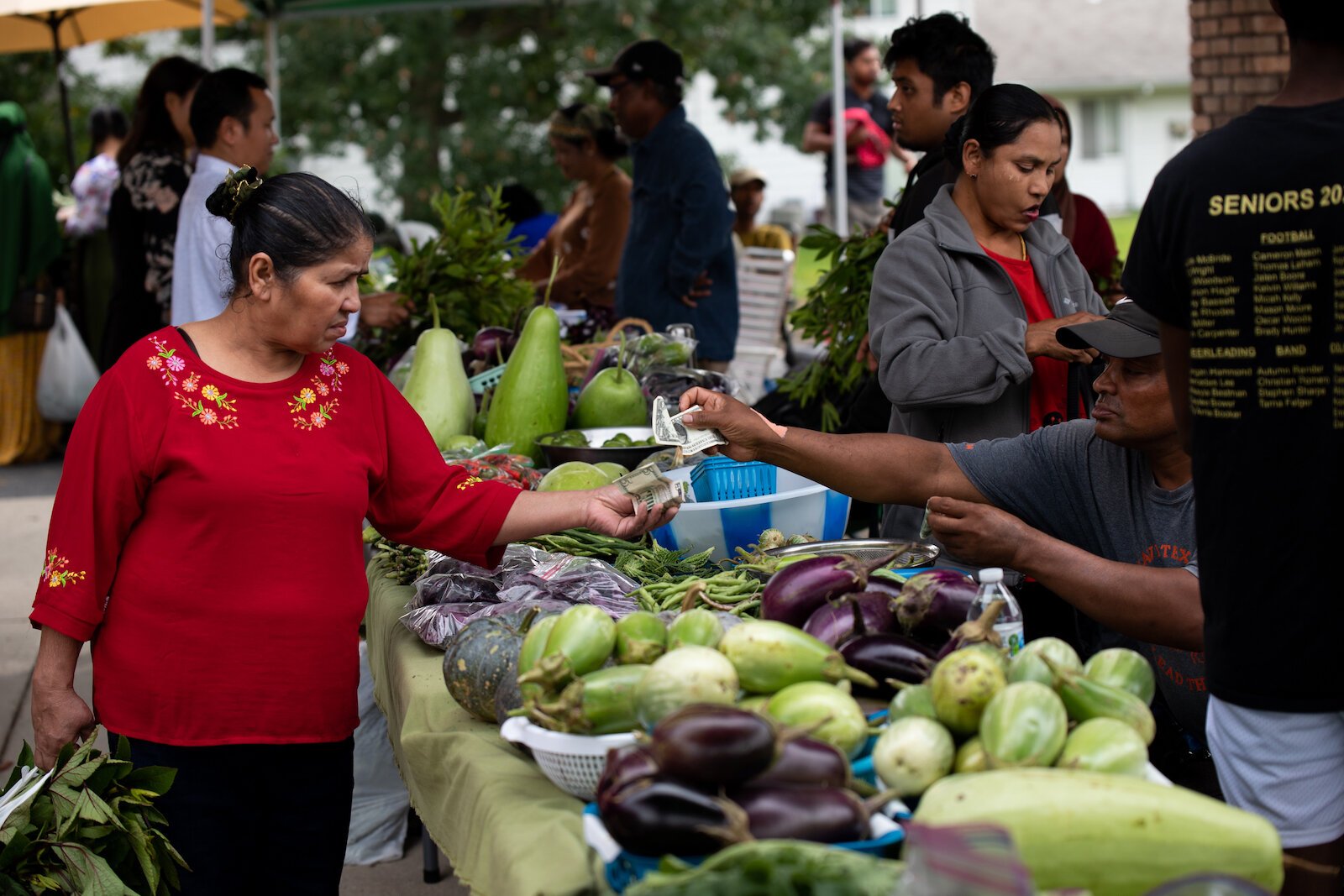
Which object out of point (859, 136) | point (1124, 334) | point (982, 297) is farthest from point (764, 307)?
point (1124, 334)

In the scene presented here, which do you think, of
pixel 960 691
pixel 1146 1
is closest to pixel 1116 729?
pixel 960 691

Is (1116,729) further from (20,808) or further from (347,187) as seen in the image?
(347,187)

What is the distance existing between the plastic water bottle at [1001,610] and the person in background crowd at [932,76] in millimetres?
2381

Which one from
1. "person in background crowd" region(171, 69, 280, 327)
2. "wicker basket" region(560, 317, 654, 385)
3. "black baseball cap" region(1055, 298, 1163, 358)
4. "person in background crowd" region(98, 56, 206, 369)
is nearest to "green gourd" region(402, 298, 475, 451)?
"wicker basket" region(560, 317, 654, 385)

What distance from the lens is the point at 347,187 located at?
3.13 metres

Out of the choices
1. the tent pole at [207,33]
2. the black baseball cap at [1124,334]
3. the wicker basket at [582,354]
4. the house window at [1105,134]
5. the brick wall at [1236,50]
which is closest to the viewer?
the black baseball cap at [1124,334]

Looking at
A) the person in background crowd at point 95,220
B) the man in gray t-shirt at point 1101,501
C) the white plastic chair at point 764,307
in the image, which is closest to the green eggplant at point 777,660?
the man in gray t-shirt at point 1101,501

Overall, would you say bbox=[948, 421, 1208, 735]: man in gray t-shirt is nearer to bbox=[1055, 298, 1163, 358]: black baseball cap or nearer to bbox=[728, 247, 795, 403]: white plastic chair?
bbox=[1055, 298, 1163, 358]: black baseball cap

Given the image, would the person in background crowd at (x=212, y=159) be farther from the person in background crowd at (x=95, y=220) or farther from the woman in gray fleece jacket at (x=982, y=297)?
the person in background crowd at (x=95, y=220)

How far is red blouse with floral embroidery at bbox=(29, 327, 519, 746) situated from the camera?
8.18ft

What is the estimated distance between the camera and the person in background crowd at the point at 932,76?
14.2 feet

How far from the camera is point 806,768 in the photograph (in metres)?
1.61

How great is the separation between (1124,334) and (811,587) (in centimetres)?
98

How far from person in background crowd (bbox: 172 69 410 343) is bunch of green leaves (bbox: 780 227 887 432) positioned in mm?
1700
